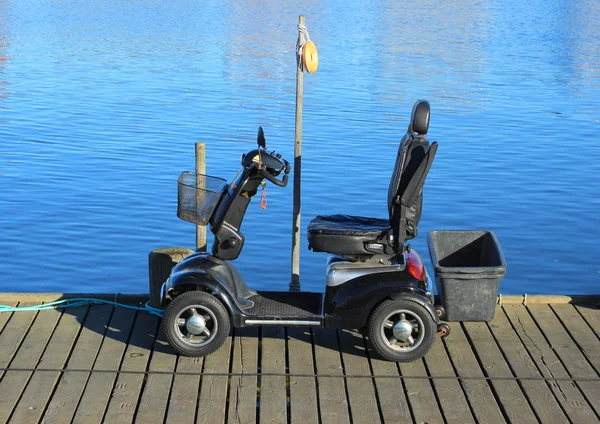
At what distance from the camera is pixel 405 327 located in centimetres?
539

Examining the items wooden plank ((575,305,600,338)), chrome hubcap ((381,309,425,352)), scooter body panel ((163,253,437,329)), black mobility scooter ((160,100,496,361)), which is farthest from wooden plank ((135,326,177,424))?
wooden plank ((575,305,600,338))

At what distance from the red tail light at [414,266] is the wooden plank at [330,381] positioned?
2.04 feet

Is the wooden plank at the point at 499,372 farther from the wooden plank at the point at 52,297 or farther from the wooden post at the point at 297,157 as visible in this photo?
the wooden plank at the point at 52,297

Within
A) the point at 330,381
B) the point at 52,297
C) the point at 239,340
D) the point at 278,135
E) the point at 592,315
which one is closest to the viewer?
the point at 330,381

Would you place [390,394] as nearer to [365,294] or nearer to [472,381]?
[472,381]

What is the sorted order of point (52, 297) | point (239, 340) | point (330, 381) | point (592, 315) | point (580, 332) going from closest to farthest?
point (330, 381) → point (239, 340) → point (580, 332) → point (592, 315) → point (52, 297)

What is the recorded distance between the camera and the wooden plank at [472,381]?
485 centimetres

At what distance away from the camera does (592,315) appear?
20.4 feet

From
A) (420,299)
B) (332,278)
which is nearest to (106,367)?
(332,278)

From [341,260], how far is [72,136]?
10478 mm

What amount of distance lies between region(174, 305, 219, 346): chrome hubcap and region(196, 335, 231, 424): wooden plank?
12 cm

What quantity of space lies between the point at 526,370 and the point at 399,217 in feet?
3.59

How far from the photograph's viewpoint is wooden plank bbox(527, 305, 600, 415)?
5.10 m

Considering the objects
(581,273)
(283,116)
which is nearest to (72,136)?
(283,116)
